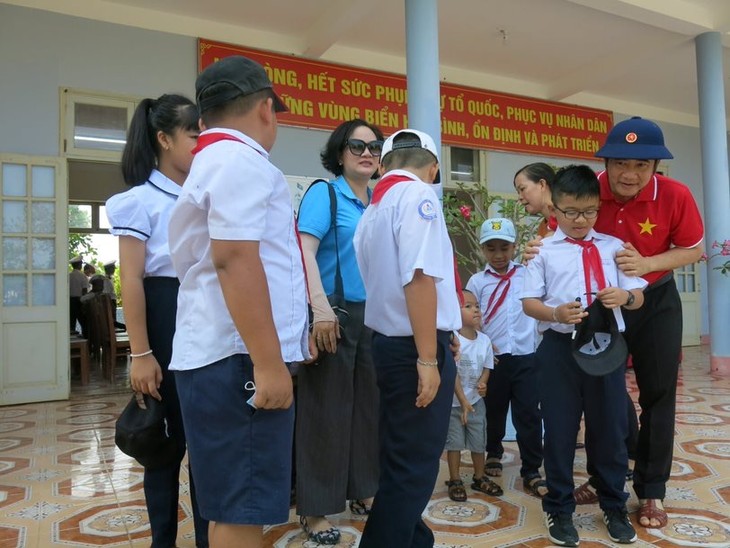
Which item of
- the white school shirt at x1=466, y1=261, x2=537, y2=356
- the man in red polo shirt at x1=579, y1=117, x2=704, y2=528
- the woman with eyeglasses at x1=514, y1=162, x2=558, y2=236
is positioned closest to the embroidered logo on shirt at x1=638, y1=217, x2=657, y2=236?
the man in red polo shirt at x1=579, y1=117, x2=704, y2=528

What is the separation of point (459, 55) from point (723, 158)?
2.82 meters

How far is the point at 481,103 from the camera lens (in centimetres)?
656

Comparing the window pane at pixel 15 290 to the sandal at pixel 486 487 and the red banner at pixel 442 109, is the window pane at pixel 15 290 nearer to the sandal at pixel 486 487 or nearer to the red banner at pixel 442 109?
the red banner at pixel 442 109

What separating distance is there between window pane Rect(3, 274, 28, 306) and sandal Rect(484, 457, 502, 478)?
154 inches

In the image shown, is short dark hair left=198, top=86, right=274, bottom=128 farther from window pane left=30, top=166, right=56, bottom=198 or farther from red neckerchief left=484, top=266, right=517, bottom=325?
window pane left=30, top=166, right=56, bottom=198

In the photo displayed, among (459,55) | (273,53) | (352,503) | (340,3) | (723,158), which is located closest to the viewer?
(352,503)

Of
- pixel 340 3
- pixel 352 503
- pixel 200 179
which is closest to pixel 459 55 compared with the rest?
pixel 340 3

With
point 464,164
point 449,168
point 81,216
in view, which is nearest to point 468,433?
point 449,168

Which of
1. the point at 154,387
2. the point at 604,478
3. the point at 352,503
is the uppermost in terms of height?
the point at 154,387

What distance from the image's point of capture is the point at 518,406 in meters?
2.41

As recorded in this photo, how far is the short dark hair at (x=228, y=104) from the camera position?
3.56 ft

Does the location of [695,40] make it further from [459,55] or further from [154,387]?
[154,387]

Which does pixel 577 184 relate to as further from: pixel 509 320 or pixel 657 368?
pixel 509 320

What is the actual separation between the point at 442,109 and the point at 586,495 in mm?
4867
